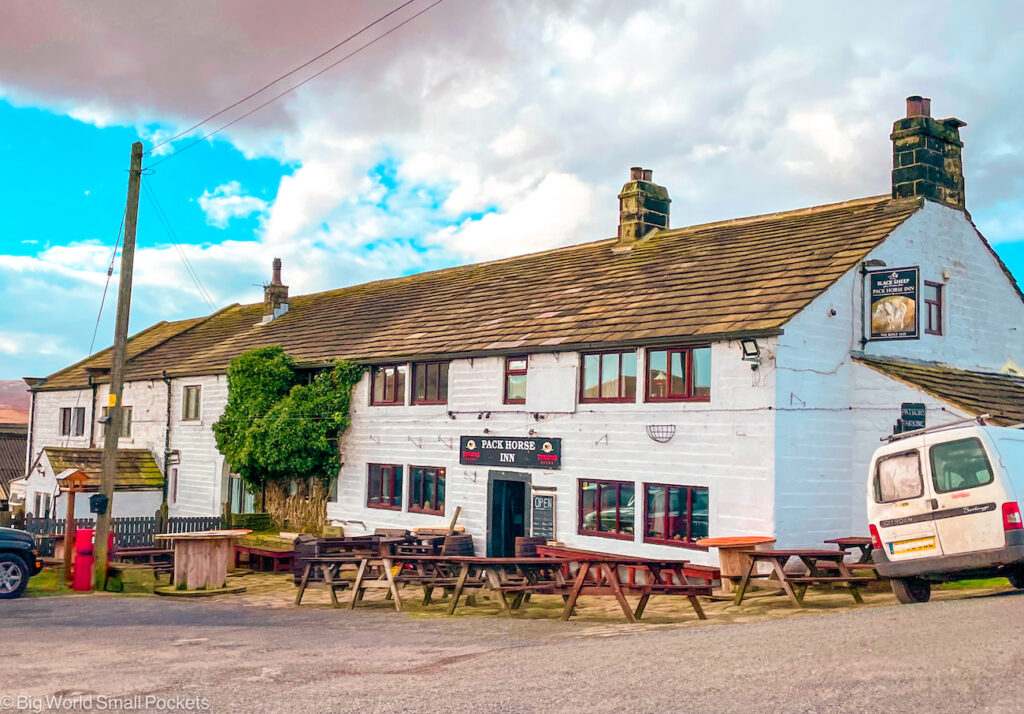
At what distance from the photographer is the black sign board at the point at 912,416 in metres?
19.1

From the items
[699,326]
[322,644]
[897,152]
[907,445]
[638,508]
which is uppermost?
[897,152]

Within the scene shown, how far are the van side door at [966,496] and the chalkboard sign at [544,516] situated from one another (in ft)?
34.2

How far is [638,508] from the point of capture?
66.6 feet

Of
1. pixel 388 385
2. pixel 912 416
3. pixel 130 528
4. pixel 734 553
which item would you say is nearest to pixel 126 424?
pixel 130 528

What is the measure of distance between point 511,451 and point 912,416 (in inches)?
352

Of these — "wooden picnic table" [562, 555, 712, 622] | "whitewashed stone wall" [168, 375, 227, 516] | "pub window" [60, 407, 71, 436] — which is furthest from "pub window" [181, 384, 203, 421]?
"wooden picnic table" [562, 555, 712, 622]

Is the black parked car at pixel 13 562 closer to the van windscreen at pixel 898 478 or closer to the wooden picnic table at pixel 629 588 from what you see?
the wooden picnic table at pixel 629 588

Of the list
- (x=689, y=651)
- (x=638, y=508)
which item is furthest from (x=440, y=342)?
(x=689, y=651)

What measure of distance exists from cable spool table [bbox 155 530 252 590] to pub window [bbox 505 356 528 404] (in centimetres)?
710

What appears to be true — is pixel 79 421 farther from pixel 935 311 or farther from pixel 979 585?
pixel 979 585

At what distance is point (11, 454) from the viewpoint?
53812 mm

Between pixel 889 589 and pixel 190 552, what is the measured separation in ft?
43.8

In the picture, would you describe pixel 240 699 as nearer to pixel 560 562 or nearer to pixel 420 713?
pixel 420 713

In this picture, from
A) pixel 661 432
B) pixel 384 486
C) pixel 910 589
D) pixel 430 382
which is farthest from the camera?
pixel 384 486
